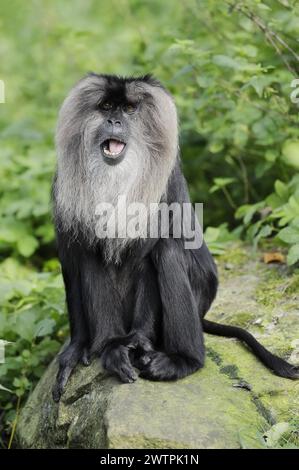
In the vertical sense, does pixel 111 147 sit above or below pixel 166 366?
above

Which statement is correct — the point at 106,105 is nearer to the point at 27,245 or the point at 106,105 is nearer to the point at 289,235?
the point at 289,235

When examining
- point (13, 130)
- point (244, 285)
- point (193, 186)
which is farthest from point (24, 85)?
point (244, 285)

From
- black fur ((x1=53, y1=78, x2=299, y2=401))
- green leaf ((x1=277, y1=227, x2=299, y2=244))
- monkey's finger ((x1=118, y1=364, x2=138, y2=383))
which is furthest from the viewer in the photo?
green leaf ((x1=277, y1=227, x2=299, y2=244))

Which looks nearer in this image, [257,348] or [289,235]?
[257,348]

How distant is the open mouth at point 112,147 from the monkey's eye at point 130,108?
18 centimetres

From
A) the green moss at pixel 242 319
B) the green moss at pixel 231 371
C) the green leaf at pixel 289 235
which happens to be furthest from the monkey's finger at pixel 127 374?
the green leaf at pixel 289 235

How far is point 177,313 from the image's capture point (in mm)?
3867

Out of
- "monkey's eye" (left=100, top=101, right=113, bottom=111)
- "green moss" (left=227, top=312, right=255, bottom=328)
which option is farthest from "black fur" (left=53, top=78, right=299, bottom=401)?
"monkey's eye" (left=100, top=101, right=113, bottom=111)

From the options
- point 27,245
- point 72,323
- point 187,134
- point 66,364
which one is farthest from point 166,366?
point 187,134

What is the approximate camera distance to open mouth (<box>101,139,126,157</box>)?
13.0ft

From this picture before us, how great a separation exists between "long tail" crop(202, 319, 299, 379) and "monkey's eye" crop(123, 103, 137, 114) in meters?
1.32

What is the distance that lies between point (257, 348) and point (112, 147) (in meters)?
1.36

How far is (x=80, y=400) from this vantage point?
3914 mm

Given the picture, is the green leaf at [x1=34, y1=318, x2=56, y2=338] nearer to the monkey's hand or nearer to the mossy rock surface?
the mossy rock surface
